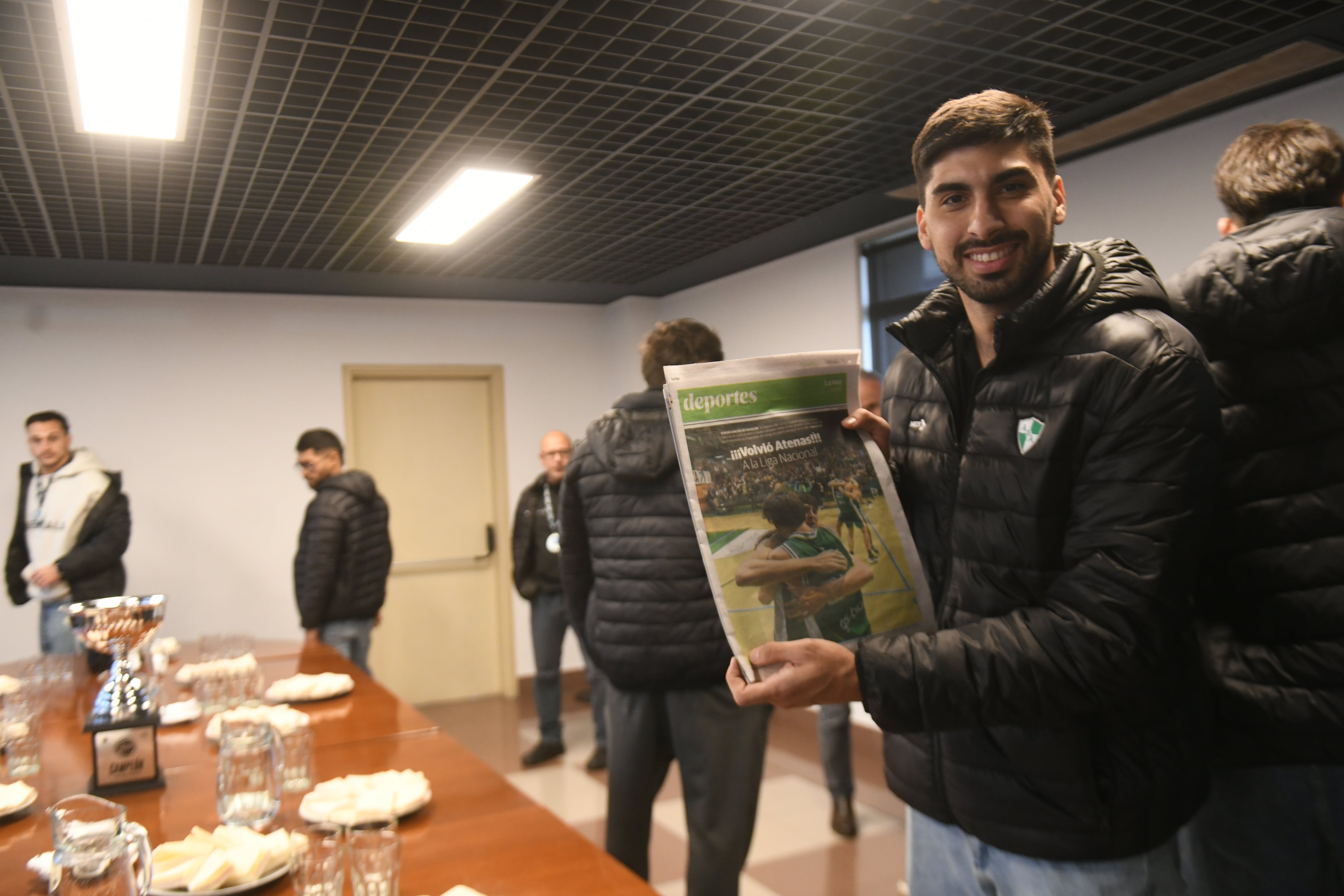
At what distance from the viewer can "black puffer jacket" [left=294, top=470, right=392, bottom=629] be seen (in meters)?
4.12

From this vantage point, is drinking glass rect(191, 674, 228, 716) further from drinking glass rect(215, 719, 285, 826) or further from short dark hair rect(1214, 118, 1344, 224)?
short dark hair rect(1214, 118, 1344, 224)

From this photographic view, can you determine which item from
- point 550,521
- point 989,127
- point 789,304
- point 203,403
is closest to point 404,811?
point 989,127

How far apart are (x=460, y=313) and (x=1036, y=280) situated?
18.1 feet

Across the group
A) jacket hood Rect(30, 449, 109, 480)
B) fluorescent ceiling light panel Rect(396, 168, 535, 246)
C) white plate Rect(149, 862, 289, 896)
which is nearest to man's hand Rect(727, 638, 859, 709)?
white plate Rect(149, 862, 289, 896)

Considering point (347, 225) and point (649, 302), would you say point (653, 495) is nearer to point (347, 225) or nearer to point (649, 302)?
point (347, 225)

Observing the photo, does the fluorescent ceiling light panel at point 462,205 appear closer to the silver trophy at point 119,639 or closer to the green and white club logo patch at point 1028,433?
the silver trophy at point 119,639

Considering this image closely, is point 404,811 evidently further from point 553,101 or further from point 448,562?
point 448,562

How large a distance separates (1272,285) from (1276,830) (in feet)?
2.52

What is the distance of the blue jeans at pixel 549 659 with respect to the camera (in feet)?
15.7

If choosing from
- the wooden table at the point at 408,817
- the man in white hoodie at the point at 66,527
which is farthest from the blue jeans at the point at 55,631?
the wooden table at the point at 408,817

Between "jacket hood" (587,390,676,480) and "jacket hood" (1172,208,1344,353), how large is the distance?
1334 mm

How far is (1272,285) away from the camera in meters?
1.24

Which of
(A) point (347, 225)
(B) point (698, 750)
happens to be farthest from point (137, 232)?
(B) point (698, 750)

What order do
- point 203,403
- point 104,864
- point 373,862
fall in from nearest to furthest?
→ 1. point 104,864
2. point 373,862
3. point 203,403
